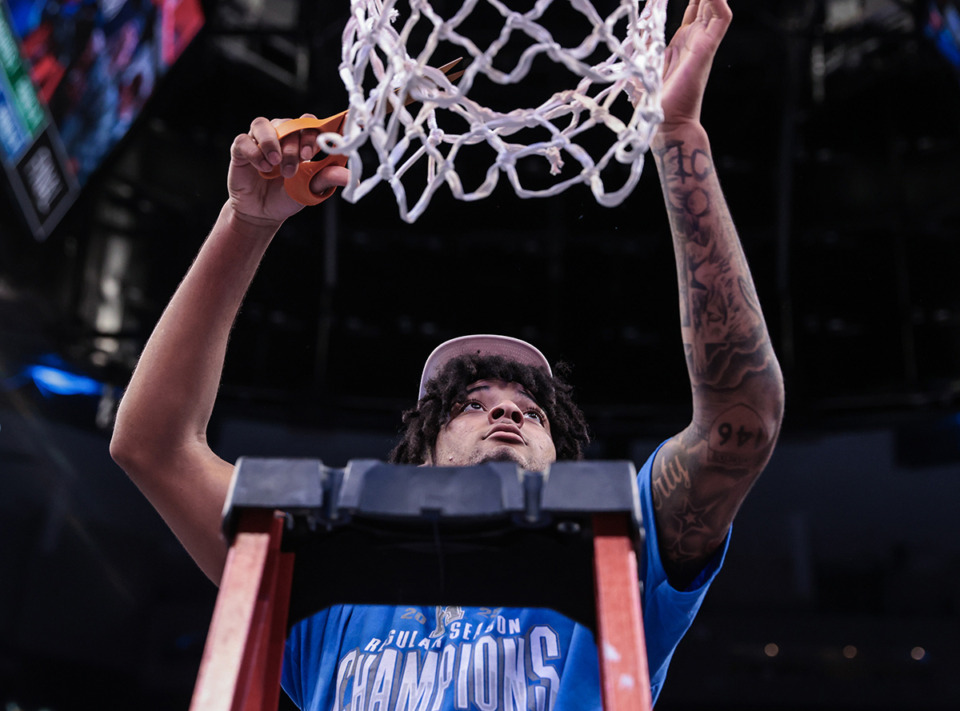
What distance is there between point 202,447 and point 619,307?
3.45m

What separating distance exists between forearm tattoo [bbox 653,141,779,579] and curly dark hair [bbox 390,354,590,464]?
46 cm

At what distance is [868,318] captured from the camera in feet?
14.4

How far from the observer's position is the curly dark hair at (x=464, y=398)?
151 cm

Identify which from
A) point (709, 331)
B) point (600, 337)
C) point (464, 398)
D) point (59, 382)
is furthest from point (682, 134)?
point (59, 382)

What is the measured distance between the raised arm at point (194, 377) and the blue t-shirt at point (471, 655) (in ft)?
0.66

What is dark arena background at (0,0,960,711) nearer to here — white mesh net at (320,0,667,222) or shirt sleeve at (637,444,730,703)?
white mesh net at (320,0,667,222)

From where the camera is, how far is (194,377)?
1.11m

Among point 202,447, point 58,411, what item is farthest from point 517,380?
point 58,411

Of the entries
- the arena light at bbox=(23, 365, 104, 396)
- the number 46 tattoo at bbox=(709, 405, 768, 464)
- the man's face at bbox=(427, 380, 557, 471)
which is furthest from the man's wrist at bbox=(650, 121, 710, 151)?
the arena light at bbox=(23, 365, 104, 396)

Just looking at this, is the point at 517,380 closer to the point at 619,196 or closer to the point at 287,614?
the point at 619,196

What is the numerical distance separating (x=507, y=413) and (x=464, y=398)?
15 cm

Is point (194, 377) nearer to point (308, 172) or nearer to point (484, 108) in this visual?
point (308, 172)

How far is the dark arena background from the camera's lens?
4.07 m

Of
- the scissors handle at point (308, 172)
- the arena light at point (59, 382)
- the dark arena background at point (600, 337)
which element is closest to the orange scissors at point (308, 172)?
the scissors handle at point (308, 172)
